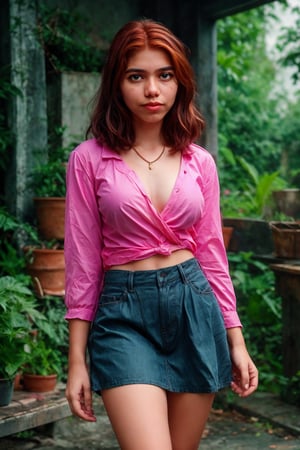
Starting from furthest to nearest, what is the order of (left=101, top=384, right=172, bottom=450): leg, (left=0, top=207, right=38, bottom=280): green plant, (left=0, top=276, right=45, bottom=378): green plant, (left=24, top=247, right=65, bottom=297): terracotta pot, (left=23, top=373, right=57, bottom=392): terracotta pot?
(left=24, top=247, right=65, bottom=297): terracotta pot < (left=0, top=207, right=38, bottom=280): green plant < (left=23, top=373, right=57, bottom=392): terracotta pot < (left=0, top=276, right=45, bottom=378): green plant < (left=101, top=384, right=172, bottom=450): leg

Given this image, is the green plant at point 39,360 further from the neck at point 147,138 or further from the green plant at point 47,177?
the neck at point 147,138

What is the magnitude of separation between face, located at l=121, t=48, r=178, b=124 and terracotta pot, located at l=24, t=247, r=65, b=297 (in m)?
2.72

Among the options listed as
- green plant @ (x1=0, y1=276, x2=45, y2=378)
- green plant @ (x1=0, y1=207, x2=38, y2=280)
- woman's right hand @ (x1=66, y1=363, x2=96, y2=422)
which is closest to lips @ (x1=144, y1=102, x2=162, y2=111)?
woman's right hand @ (x1=66, y1=363, x2=96, y2=422)

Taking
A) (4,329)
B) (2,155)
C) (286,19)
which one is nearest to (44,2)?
(2,155)

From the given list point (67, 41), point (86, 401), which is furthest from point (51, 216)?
point (86, 401)

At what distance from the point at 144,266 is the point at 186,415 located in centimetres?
55

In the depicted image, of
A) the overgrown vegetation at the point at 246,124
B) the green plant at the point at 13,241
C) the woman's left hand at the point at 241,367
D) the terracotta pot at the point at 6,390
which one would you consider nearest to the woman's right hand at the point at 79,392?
the woman's left hand at the point at 241,367

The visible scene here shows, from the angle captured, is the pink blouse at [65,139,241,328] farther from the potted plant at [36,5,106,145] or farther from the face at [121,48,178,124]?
the potted plant at [36,5,106,145]

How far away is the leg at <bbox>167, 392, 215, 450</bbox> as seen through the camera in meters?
2.62

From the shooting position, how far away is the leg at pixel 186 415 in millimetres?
2615

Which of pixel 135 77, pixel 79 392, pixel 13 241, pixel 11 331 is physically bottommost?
pixel 11 331

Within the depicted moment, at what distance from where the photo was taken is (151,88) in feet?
8.60

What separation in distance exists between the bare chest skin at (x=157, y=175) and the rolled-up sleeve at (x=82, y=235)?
0.55 feet

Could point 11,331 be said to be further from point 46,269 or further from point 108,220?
point 108,220
